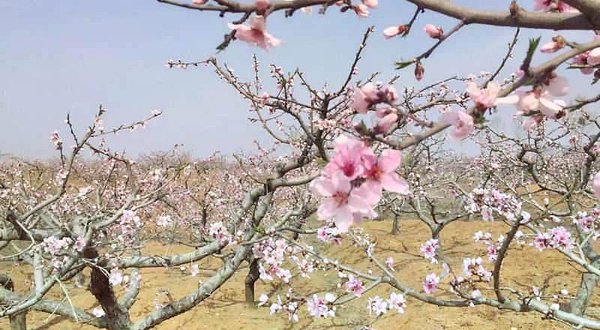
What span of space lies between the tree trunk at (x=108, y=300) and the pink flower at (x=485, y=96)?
4747 millimetres

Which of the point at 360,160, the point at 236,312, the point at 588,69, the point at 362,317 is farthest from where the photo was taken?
the point at 236,312

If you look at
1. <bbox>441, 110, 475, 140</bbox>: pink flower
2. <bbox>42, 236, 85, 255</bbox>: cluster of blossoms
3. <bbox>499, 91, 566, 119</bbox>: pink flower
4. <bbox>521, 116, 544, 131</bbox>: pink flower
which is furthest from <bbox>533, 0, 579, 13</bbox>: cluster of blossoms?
<bbox>42, 236, 85, 255</bbox>: cluster of blossoms

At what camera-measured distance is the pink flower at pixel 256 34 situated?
1239 mm

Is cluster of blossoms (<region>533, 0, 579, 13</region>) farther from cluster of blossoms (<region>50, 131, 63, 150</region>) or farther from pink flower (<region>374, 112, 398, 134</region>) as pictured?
cluster of blossoms (<region>50, 131, 63, 150</region>)

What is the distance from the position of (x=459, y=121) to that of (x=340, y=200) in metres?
0.38

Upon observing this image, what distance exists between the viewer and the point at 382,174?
1.09 metres

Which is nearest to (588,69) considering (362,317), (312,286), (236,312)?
(362,317)

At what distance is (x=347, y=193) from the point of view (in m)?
1.10

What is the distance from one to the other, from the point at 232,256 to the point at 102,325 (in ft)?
5.75

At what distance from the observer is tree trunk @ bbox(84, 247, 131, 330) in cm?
464

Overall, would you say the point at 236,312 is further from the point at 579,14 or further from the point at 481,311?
the point at 579,14

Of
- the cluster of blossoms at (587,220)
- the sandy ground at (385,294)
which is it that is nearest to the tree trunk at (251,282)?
the sandy ground at (385,294)

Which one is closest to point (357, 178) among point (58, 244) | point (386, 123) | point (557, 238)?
point (386, 123)

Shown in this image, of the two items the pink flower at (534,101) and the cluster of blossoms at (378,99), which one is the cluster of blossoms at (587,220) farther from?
the cluster of blossoms at (378,99)
